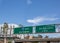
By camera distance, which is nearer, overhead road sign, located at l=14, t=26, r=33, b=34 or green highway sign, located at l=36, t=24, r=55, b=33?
green highway sign, located at l=36, t=24, r=55, b=33

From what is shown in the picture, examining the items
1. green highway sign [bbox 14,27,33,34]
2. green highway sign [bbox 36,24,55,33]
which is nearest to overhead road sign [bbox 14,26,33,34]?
green highway sign [bbox 14,27,33,34]

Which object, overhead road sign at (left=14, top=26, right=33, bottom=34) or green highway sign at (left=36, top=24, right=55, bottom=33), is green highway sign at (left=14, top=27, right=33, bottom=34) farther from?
green highway sign at (left=36, top=24, right=55, bottom=33)

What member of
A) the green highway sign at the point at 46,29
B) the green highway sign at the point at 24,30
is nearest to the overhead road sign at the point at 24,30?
the green highway sign at the point at 24,30

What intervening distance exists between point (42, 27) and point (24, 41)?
5.83 meters

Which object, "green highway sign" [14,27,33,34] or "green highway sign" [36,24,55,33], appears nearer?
"green highway sign" [36,24,55,33]

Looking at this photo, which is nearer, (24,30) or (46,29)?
(46,29)

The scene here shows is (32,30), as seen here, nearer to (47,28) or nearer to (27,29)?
(27,29)

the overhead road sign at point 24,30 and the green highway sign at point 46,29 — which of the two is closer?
the green highway sign at point 46,29

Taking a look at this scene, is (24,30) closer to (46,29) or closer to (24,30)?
(24,30)

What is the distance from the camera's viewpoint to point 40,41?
25531mm

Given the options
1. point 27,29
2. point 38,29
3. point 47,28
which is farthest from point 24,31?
point 47,28

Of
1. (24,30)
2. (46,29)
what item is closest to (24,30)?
(24,30)

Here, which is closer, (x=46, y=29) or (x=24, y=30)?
(x=46, y=29)

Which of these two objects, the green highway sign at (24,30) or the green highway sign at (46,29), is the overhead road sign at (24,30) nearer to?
the green highway sign at (24,30)
